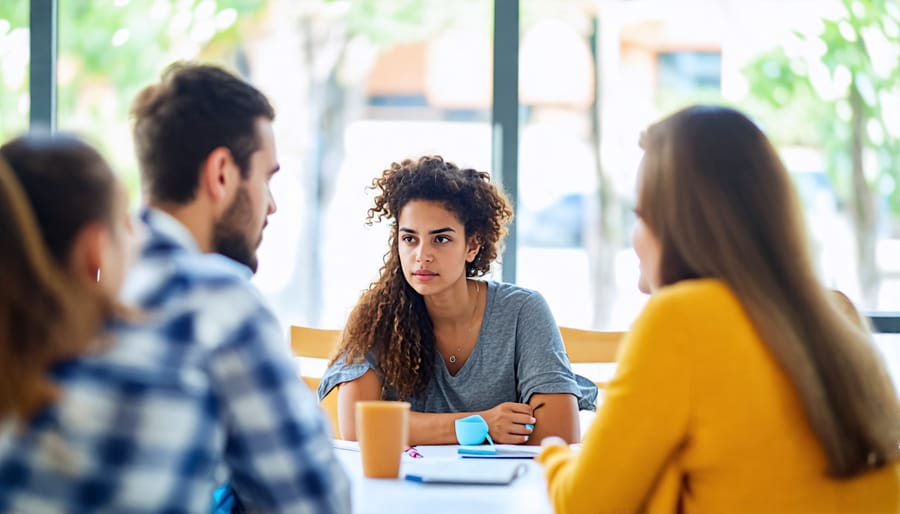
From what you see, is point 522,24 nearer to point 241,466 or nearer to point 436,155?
point 436,155

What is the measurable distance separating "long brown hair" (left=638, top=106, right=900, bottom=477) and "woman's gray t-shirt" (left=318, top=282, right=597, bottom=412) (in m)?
1.05

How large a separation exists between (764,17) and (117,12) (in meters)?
2.56

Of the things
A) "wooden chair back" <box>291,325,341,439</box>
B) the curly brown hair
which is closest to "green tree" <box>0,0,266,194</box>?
"wooden chair back" <box>291,325,341,439</box>

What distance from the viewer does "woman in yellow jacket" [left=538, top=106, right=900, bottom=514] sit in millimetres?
1336

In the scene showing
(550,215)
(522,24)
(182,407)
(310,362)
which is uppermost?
(522,24)

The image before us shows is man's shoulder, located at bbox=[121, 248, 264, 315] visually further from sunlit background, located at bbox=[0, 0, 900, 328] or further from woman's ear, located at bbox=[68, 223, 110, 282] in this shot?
sunlit background, located at bbox=[0, 0, 900, 328]

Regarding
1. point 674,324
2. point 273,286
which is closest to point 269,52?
point 273,286

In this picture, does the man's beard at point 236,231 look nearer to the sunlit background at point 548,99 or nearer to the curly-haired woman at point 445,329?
the curly-haired woman at point 445,329

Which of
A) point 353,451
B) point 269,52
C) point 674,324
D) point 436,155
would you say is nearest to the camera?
point 674,324

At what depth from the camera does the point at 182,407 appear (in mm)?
1105

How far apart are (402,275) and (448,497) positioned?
3.52 feet

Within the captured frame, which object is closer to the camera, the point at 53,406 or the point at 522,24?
the point at 53,406

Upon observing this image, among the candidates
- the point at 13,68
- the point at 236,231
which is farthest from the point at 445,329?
the point at 13,68

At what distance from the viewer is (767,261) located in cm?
138
